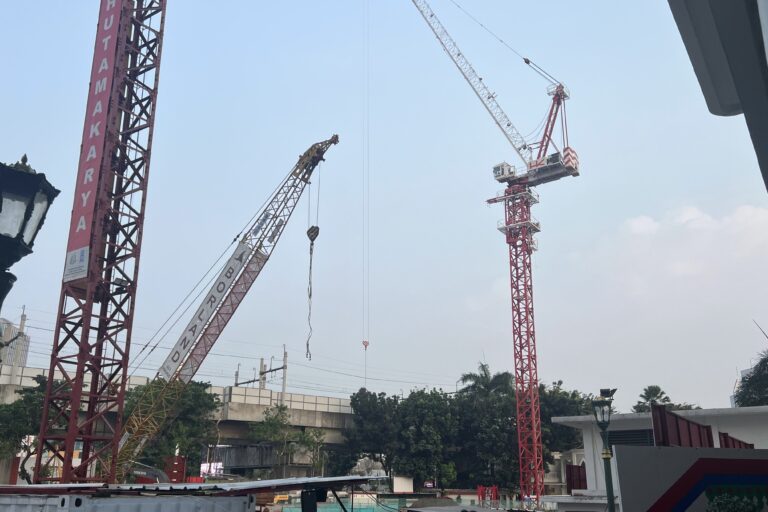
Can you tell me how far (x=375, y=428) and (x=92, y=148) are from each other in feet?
163

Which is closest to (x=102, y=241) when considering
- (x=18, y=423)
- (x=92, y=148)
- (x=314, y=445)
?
(x=92, y=148)

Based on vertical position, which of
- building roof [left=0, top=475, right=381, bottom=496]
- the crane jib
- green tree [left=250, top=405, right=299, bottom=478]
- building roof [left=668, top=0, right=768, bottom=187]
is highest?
the crane jib

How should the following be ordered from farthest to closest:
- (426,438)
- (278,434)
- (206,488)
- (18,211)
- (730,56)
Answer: (426,438) < (278,434) < (206,488) < (18,211) < (730,56)

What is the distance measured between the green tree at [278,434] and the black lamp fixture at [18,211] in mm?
60218

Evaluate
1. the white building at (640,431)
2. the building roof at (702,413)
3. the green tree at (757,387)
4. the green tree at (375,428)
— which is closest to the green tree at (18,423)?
the green tree at (375,428)

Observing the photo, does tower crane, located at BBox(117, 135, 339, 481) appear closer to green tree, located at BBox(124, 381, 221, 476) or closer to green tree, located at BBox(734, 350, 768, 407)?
green tree, located at BBox(124, 381, 221, 476)

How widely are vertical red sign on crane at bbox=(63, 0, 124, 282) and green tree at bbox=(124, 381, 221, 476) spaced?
28953 millimetres

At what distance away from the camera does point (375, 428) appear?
69750 mm

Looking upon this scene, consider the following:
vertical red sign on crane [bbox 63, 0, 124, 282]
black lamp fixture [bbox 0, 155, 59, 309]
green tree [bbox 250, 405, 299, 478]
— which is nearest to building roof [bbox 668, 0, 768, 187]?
black lamp fixture [bbox 0, 155, 59, 309]

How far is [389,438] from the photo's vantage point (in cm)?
6919

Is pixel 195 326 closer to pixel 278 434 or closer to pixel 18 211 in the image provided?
pixel 278 434

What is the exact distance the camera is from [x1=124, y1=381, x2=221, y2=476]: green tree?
5491 centimetres

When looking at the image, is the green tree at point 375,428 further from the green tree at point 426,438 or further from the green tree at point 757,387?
the green tree at point 757,387

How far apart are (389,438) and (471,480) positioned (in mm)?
9594
